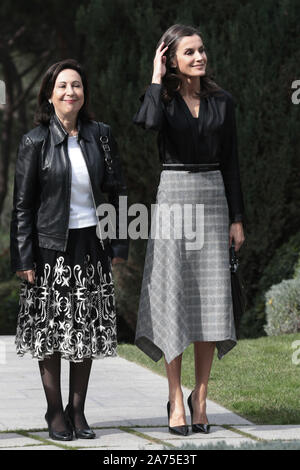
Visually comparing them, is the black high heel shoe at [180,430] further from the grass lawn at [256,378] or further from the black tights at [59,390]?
the grass lawn at [256,378]

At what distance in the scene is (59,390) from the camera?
506 cm

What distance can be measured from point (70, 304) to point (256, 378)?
7.86ft

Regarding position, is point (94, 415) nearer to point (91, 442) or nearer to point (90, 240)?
point (91, 442)

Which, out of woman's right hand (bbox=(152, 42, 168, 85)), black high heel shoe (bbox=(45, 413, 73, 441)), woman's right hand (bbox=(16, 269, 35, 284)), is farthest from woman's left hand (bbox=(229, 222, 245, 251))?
black high heel shoe (bbox=(45, 413, 73, 441))

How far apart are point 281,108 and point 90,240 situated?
5.06 metres

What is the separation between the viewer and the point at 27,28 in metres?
14.7

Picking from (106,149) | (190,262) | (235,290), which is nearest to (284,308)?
(235,290)

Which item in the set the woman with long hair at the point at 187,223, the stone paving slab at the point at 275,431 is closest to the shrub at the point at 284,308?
the stone paving slab at the point at 275,431

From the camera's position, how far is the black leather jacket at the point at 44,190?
496cm

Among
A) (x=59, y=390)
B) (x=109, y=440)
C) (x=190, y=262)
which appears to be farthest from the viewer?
(x=190, y=262)

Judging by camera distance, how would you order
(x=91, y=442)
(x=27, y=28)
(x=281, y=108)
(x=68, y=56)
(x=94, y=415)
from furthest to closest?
1. (x=27, y=28)
2. (x=68, y=56)
3. (x=281, y=108)
4. (x=94, y=415)
5. (x=91, y=442)

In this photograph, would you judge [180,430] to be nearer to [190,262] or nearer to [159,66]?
Result: [190,262]

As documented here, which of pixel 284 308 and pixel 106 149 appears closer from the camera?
pixel 106 149

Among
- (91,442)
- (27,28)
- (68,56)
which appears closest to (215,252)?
(91,442)
